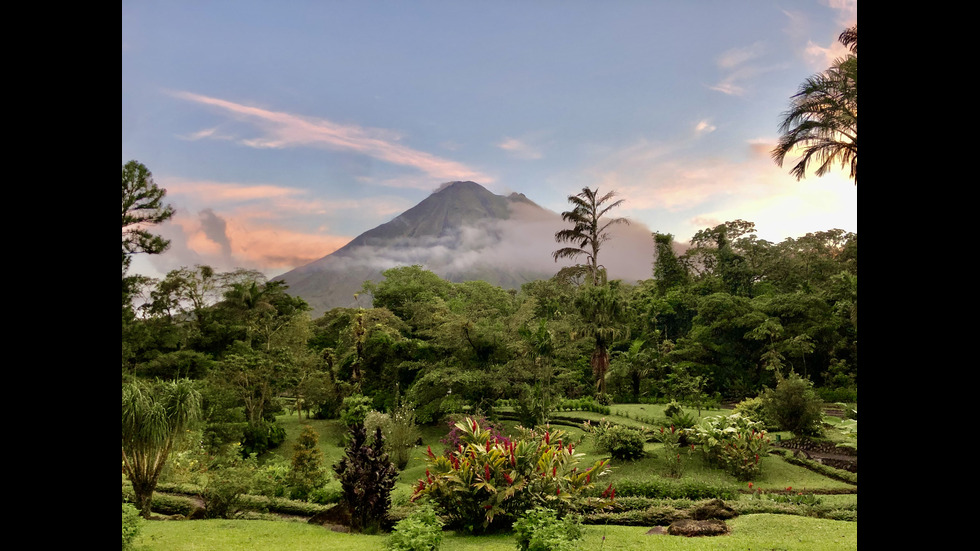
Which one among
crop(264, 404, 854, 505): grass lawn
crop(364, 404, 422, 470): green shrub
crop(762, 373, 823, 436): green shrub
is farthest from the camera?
crop(364, 404, 422, 470): green shrub

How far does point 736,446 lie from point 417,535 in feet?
17.4

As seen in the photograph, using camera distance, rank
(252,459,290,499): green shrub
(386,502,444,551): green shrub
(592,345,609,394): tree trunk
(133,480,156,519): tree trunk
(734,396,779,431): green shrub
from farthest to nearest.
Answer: (592,345,609,394): tree trunk → (734,396,779,431): green shrub → (252,459,290,499): green shrub → (133,480,156,519): tree trunk → (386,502,444,551): green shrub

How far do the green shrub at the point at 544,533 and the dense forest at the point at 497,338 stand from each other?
5482 millimetres

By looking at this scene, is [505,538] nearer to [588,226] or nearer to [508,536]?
[508,536]

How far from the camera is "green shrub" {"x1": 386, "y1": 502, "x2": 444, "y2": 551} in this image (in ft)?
13.5

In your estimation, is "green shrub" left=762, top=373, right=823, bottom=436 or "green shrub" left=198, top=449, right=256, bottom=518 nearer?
"green shrub" left=198, top=449, right=256, bottom=518

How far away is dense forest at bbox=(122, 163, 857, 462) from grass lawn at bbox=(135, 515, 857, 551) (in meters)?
4.59

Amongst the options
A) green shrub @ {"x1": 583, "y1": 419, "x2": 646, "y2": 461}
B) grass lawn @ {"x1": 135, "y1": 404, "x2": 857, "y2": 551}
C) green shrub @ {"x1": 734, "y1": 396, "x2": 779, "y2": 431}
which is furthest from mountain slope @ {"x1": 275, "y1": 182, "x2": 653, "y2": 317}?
grass lawn @ {"x1": 135, "y1": 404, "x2": 857, "y2": 551}

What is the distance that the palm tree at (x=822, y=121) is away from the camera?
9.87 metres

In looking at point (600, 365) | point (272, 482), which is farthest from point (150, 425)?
point (600, 365)

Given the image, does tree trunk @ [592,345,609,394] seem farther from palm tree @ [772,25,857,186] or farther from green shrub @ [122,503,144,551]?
green shrub @ [122,503,144,551]

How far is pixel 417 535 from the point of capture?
13.9 feet

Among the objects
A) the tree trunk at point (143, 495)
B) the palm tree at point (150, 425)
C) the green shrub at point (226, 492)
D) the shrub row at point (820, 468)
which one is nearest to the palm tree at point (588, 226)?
the shrub row at point (820, 468)
